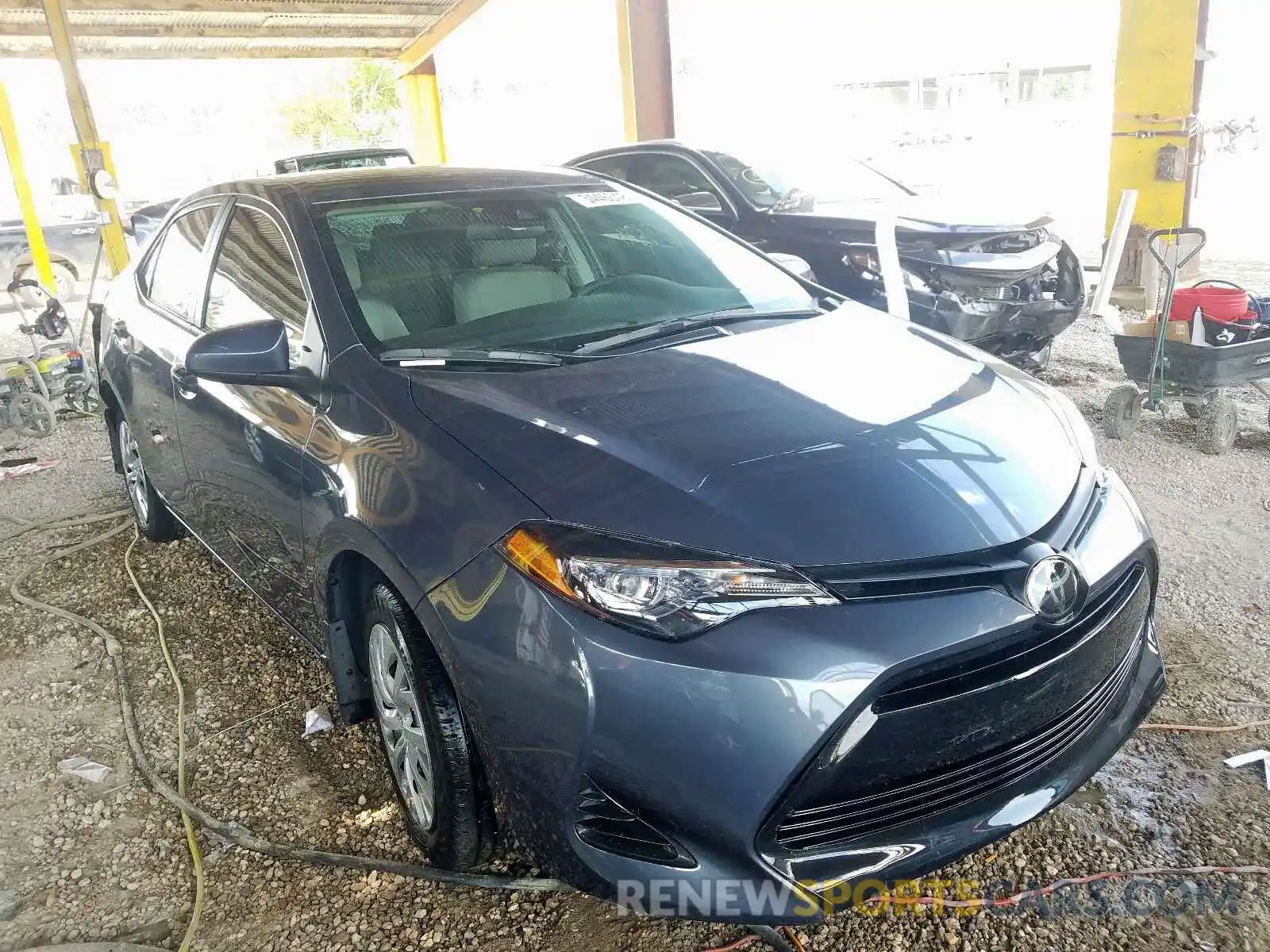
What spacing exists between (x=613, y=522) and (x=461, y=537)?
300 mm

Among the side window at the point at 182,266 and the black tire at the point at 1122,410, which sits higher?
the side window at the point at 182,266

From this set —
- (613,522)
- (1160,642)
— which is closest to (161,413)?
(613,522)

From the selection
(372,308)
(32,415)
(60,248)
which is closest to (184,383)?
(372,308)

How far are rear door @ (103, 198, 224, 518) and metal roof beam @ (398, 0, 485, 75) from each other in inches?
467

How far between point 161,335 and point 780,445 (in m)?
2.40

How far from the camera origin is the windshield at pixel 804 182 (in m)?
5.98

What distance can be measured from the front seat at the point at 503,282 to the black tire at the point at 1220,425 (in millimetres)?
3496

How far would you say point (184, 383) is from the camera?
3021 mm

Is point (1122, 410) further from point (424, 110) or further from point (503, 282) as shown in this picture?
point (424, 110)

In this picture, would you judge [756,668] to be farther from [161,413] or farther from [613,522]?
[161,413]

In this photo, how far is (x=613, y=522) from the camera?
166cm

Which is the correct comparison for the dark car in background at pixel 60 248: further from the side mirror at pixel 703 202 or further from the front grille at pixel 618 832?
the front grille at pixel 618 832

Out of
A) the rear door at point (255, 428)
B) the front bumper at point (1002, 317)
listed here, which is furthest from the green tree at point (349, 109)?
the rear door at point (255, 428)

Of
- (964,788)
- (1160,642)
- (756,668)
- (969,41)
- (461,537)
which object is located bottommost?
(1160,642)
